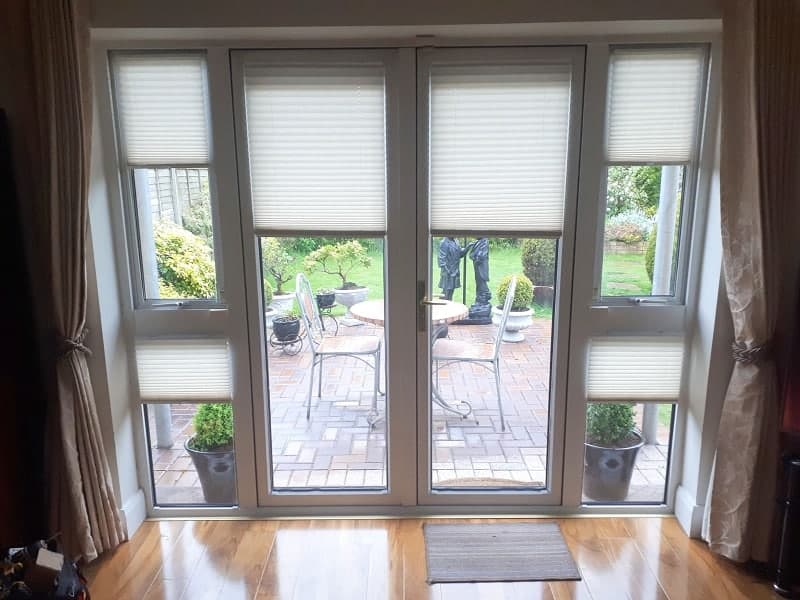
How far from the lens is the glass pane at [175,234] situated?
241 cm

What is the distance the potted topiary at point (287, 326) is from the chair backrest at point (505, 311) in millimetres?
924

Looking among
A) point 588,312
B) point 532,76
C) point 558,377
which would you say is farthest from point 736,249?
point 532,76

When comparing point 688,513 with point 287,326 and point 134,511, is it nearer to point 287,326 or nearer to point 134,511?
point 287,326

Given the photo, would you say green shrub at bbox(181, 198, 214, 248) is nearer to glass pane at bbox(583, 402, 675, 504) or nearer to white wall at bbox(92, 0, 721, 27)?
white wall at bbox(92, 0, 721, 27)

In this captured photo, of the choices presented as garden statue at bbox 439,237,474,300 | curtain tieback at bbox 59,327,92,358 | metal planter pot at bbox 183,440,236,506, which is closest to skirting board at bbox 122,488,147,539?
metal planter pot at bbox 183,440,236,506

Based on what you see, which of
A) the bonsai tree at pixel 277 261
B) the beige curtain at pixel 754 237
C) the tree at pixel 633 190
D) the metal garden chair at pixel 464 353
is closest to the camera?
the beige curtain at pixel 754 237

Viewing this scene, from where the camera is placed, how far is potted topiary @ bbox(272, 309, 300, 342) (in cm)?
256

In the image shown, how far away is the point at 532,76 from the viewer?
2270 millimetres

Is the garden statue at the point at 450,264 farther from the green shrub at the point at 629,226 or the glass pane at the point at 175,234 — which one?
the glass pane at the point at 175,234

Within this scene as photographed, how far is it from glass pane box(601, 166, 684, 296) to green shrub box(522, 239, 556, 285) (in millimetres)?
231

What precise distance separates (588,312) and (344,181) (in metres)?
1.21

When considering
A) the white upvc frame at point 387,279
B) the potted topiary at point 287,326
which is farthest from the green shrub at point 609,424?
the potted topiary at point 287,326

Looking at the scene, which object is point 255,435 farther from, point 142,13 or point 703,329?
point 703,329

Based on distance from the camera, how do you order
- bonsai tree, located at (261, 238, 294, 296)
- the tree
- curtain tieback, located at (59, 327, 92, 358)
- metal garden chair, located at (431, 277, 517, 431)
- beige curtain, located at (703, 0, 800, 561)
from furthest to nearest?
metal garden chair, located at (431, 277, 517, 431), bonsai tree, located at (261, 238, 294, 296), the tree, curtain tieback, located at (59, 327, 92, 358), beige curtain, located at (703, 0, 800, 561)
